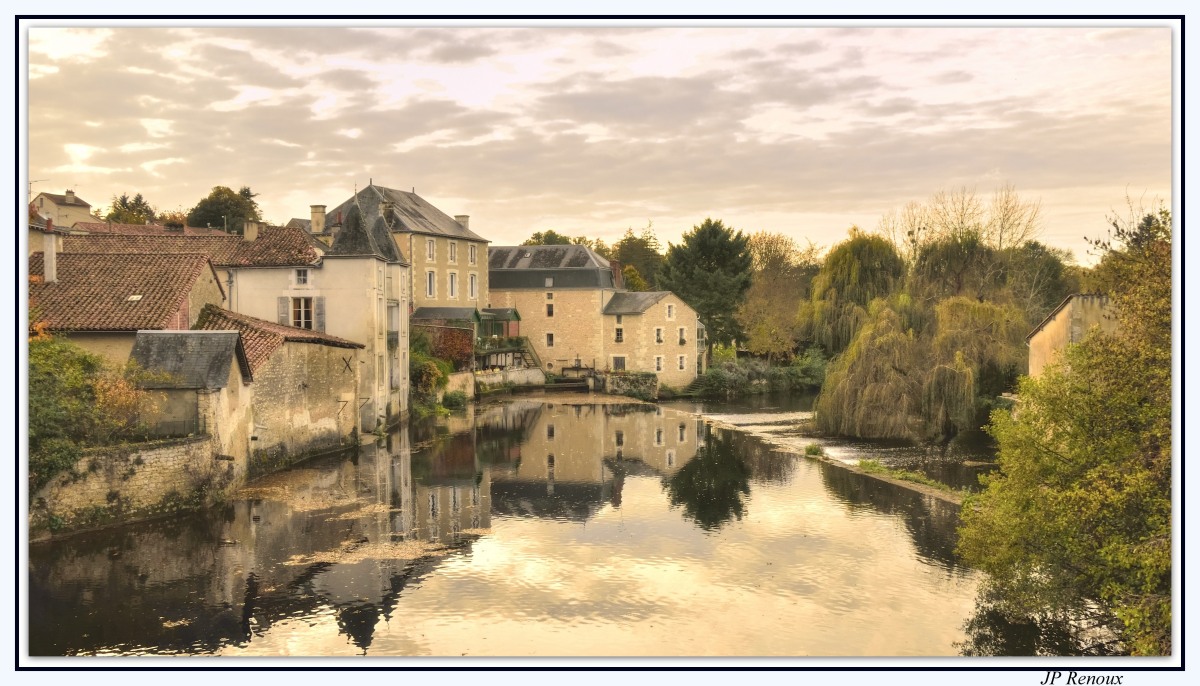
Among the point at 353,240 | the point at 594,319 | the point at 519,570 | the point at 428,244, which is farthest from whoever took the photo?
the point at 594,319

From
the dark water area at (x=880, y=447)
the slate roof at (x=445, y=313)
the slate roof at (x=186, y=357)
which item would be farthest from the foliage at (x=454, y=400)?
the slate roof at (x=186, y=357)

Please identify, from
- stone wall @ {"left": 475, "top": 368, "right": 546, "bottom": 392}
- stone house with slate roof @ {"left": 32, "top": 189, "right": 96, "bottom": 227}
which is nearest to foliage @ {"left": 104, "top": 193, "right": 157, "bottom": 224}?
stone house with slate roof @ {"left": 32, "top": 189, "right": 96, "bottom": 227}

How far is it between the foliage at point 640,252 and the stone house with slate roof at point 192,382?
6964cm

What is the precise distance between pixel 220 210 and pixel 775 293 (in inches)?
1558

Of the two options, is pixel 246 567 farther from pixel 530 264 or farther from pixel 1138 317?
pixel 530 264

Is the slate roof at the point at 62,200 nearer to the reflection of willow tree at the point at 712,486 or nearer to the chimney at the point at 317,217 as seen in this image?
the chimney at the point at 317,217

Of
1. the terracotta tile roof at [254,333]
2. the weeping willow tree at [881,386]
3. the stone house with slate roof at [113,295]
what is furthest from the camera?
the weeping willow tree at [881,386]

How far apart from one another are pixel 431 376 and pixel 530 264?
2168 centimetres

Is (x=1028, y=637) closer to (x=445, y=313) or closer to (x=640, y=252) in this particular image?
(x=445, y=313)

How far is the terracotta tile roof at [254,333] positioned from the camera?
23.2 metres

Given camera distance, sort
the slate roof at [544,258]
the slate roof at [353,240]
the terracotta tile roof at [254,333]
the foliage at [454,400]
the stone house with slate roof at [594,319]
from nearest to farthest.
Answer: the terracotta tile roof at [254,333] < the slate roof at [353,240] < the foliage at [454,400] < the stone house with slate roof at [594,319] < the slate roof at [544,258]

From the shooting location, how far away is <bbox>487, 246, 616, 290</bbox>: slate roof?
56938 mm

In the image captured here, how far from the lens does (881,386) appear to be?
105 ft

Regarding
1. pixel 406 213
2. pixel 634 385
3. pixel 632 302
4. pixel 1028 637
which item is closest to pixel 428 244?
pixel 406 213
